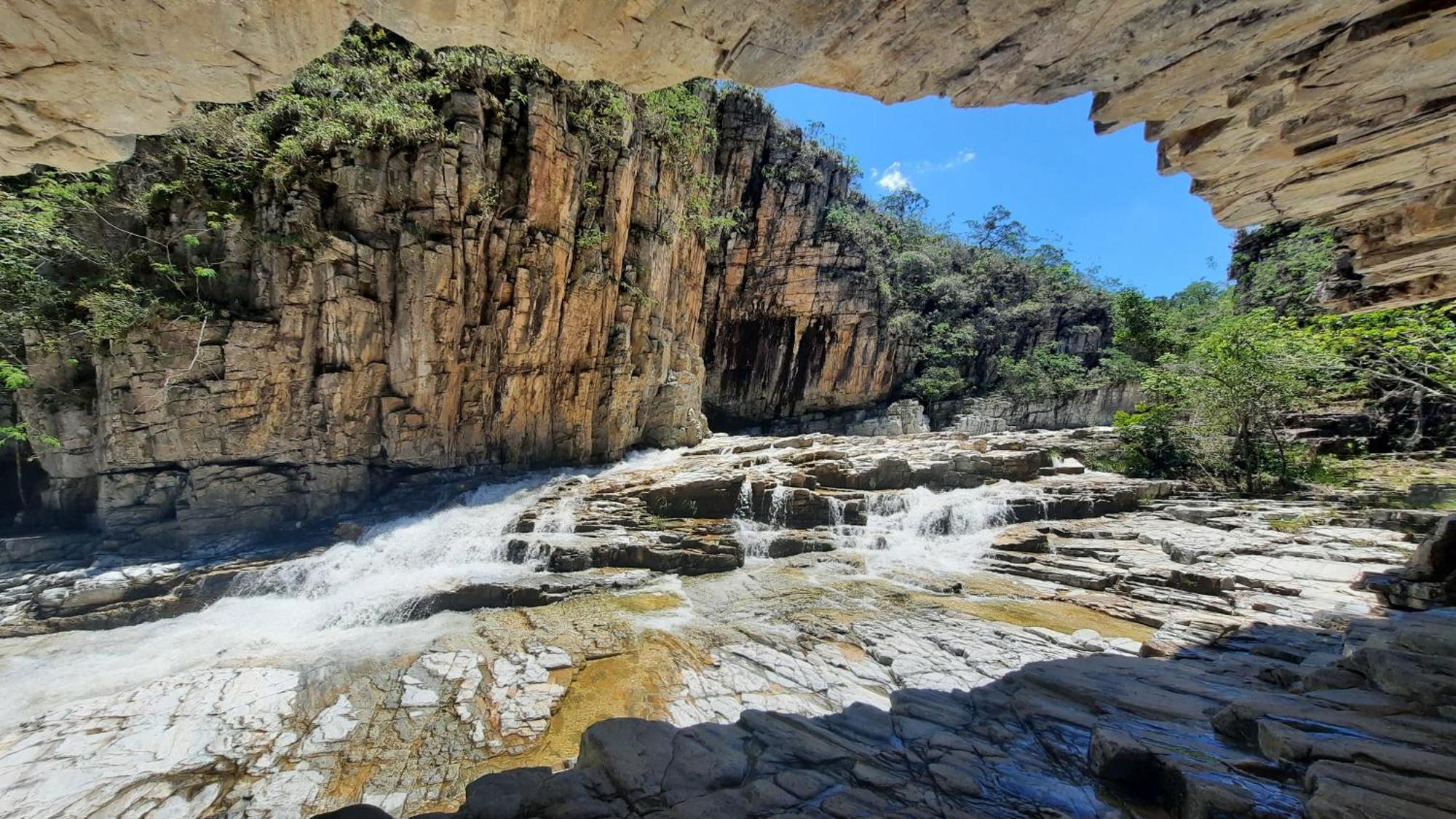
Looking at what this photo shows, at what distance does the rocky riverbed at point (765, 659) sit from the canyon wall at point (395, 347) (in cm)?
215

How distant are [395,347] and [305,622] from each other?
24.5ft

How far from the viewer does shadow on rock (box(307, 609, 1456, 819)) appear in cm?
253

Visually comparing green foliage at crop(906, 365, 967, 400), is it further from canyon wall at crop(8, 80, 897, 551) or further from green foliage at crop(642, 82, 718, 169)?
green foliage at crop(642, 82, 718, 169)

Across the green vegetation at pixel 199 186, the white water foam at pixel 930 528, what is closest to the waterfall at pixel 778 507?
the white water foam at pixel 930 528

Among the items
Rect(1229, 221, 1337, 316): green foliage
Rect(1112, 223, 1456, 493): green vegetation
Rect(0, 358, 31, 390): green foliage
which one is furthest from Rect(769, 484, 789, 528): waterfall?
Rect(1229, 221, 1337, 316): green foliage

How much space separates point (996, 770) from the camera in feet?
11.3

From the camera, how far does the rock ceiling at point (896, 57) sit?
7.09ft

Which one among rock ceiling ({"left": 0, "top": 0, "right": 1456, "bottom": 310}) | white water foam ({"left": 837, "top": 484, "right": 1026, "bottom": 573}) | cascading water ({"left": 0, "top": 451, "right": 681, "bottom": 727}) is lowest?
cascading water ({"left": 0, "top": 451, "right": 681, "bottom": 727})

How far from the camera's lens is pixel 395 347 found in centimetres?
1366

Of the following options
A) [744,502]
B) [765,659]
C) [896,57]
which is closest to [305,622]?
[765,659]

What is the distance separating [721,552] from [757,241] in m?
19.6

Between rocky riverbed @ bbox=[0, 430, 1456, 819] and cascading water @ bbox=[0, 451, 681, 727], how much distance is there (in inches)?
3.1

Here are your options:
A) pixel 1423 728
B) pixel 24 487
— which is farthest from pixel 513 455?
pixel 1423 728

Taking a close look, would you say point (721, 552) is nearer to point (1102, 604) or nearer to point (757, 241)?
point (1102, 604)
